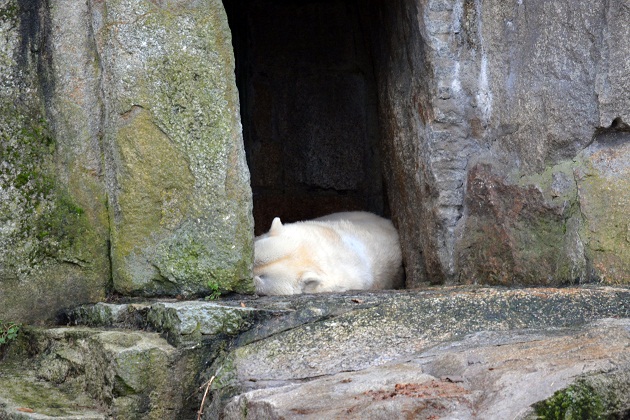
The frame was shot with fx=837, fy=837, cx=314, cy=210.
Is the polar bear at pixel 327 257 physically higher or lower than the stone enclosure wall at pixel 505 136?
lower

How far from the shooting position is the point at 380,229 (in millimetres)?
5324

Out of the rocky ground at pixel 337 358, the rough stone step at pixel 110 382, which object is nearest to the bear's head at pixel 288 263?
the rocky ground at pixel 337 358

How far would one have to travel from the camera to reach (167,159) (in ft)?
12.6

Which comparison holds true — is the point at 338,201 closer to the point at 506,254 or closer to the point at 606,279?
the point at 506,254

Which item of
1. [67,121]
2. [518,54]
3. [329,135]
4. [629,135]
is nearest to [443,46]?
[518,54]

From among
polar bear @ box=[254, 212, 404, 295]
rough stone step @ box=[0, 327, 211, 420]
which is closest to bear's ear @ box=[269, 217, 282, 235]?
polar bear @ box=[254, 212, 404, 295]

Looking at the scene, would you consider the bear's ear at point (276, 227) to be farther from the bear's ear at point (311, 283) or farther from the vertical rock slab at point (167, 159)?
the vertical rock slab at point (167, 159)

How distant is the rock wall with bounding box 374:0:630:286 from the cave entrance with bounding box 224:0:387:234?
161cm

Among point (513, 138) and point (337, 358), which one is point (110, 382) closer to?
point (337, 358)

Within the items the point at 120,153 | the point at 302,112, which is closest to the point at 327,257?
the point at 120,153

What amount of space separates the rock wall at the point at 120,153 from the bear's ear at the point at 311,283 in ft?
2.26

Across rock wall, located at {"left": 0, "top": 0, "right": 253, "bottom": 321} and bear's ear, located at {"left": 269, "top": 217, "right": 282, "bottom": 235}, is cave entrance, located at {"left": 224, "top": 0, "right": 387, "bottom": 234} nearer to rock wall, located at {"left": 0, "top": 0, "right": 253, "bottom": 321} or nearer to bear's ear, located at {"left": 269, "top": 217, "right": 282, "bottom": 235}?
bear's ear, located at {"left": 269, "top": 217, "right": 282, "bottom": 235}

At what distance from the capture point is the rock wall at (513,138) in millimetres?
3732

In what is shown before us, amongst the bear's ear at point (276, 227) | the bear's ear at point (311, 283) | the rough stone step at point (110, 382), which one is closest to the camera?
the rough stone step at point (110, 382)
